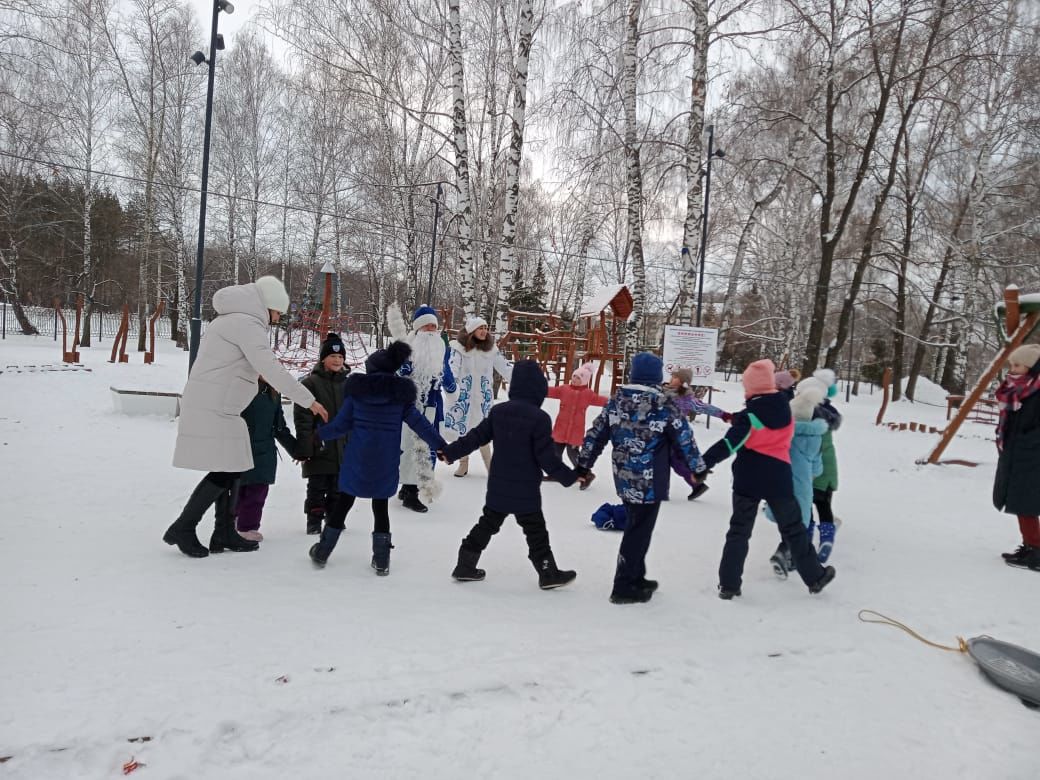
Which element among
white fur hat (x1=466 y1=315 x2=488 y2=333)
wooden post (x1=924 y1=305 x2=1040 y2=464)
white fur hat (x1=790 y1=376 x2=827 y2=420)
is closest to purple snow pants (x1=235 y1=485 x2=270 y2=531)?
white fur hat (x1=466 y1=315 x2=488 y2=333)

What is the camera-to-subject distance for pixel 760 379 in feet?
13.2

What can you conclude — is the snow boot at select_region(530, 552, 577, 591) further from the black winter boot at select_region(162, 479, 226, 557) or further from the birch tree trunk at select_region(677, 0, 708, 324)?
the birch tree trunk at select_region(677, 0, 708, 324)

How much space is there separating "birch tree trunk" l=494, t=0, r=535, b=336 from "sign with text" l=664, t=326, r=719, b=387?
3.37 metres

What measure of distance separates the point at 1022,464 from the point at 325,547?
556cm

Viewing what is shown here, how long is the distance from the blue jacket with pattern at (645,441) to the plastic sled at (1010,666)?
174 cm

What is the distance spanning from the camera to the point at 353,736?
7.78 ft

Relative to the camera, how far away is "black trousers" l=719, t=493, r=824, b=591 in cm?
398

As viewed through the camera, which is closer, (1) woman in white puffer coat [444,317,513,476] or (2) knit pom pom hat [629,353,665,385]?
(2) knit pom pom hat [629,353,665,385]

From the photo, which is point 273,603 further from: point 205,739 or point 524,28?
point 524,28

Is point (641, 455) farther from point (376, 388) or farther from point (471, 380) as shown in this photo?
point (471, 380)

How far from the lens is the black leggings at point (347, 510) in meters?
3.99

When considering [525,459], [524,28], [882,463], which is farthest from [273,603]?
[524,28]

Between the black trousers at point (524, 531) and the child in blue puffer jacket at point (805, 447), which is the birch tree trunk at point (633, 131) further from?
the black trousers at point (524, 531)

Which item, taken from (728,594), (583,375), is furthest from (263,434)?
(583,375)
